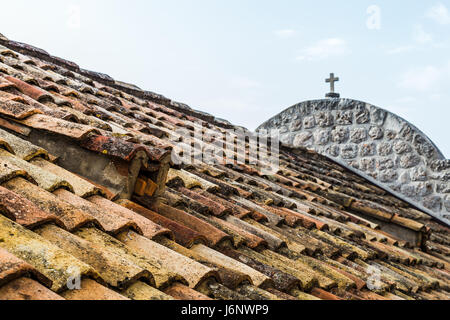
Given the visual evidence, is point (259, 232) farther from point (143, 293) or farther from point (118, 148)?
point (143, 293)

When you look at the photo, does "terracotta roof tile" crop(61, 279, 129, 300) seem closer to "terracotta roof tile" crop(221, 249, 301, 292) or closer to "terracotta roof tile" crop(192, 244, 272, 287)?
"terracotta roof tile" crop(192, 244, 272, 287)

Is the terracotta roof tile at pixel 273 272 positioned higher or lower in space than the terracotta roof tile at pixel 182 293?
lower

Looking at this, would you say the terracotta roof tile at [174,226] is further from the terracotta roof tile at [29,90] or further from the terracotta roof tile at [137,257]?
the terracotta roof tile at [29,90]

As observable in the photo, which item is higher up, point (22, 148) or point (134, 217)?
point (22, 148)

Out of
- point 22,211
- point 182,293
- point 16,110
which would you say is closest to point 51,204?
point 22,211

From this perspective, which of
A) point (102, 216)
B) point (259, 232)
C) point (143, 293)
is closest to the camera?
point (143, 293)

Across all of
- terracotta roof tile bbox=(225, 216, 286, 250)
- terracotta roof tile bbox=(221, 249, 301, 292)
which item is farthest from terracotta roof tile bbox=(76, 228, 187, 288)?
terracotta roof tile bbox=(225, 216, 286, 250)

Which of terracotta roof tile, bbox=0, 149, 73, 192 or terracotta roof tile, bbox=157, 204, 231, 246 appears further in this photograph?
terracotta roof tile, bbox=157, 204, 231, 246

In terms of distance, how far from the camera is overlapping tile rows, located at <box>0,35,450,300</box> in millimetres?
1370

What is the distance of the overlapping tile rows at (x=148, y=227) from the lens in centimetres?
137

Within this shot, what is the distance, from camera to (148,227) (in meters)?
1.92

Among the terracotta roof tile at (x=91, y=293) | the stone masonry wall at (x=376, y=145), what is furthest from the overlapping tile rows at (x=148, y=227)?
the stone masonry wall at (x=376, y=145)

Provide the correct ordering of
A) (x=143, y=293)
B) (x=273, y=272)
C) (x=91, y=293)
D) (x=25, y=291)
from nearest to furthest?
(x=25, y=291) < (x=91, y=293) < (x=143, y=293) < (x=273, y=272)
